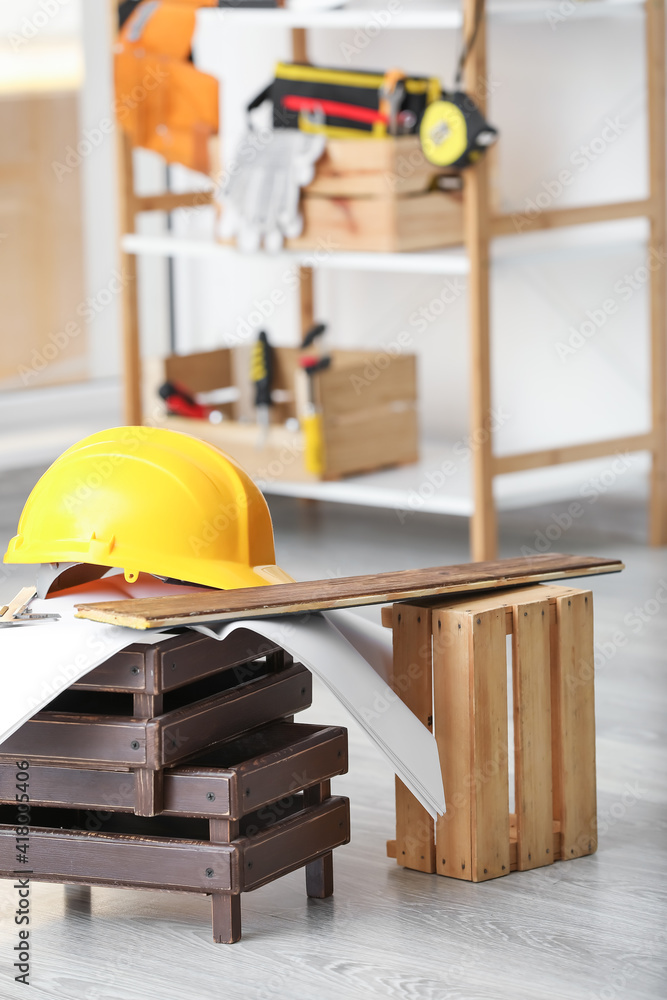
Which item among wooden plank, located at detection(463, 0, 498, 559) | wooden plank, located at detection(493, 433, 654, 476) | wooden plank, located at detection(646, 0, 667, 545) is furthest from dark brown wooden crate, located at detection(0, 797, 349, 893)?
wooden plank, located at detection(646, 0, 667, 545)

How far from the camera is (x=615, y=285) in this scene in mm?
4262

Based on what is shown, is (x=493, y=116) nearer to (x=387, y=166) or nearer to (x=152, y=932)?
(x=387, y=166)

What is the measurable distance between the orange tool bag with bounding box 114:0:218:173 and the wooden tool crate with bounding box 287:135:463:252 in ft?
1.98

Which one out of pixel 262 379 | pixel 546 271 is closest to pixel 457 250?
pixel 546 271

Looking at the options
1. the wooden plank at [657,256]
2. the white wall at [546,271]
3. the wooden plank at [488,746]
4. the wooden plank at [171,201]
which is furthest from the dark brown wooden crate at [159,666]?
the wooden plank at [171,201]

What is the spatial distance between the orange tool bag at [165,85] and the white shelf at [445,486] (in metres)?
0.96

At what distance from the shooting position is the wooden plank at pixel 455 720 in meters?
1.92

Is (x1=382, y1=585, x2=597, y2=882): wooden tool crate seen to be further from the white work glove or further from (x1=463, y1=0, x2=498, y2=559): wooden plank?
the white work glove

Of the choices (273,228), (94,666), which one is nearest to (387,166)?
(273,228)

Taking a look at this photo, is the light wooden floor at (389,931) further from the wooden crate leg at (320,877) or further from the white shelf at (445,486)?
the white shelf at (445,486)

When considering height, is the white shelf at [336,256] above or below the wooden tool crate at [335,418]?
above

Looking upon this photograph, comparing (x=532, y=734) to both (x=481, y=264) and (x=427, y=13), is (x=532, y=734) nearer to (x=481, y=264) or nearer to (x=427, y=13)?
(x=481, y=264)

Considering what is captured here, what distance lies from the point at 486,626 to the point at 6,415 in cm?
368

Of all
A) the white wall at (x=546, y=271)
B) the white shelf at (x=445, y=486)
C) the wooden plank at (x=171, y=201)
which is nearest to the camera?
the white shelf at (x=445, y=486)
